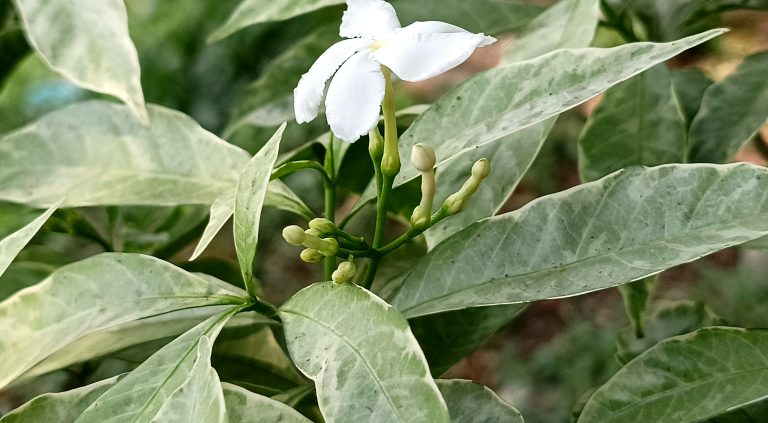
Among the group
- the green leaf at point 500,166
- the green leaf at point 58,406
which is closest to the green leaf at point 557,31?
the green leaf at point 500,166

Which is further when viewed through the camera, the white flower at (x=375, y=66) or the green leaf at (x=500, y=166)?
the green leaf at (x=500, y=166)

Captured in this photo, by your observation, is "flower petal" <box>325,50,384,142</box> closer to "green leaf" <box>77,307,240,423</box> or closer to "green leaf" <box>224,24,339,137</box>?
"green leaf" <box>77,307,240,423</box>

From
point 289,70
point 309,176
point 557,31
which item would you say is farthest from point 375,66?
point 309,176

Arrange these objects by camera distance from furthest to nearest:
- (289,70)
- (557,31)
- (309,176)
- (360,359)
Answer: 1. (309,176)
2. (289,70)
3. (557,31)
4. (360,359)

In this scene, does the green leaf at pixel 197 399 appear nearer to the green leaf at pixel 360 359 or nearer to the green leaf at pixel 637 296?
the green leaf at pixel 360 359

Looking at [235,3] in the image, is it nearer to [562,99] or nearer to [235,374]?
[235,374]

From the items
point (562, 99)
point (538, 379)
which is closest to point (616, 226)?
point (562, 99)

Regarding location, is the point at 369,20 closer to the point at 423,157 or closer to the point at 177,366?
the point at 423,157

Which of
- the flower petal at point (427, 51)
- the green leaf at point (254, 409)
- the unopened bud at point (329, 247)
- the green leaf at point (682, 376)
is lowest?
the green leaf at point (682, 376)
